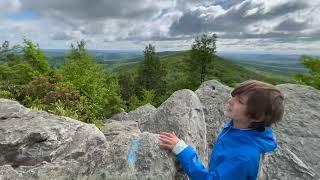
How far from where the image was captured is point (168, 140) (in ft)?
22.7

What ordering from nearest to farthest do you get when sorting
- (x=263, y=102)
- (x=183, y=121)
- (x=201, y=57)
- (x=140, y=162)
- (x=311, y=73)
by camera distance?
(x=263, y=102), (x=140, y=162), (x=183, y=121), (x=311, y=73), (x=201, y=57)

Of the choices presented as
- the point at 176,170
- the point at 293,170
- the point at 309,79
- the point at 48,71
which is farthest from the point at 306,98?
the point at 309,79

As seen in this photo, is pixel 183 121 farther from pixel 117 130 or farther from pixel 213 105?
pixel 213 105

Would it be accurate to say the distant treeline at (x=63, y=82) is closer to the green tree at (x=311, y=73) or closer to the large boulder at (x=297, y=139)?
the green tree at (x=311, y=73)

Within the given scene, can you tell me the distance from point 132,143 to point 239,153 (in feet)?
9.45

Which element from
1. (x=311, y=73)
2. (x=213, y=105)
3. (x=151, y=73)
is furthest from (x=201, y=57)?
(x=213, y=105)

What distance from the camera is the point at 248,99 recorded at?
5.03 m

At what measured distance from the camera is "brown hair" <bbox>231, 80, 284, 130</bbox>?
487cm

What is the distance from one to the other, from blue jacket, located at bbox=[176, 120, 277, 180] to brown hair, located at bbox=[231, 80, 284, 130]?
0.85 ft

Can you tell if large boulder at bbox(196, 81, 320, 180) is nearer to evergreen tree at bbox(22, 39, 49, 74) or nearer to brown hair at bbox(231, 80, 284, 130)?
brown hair at bbox(231, 80, 284, 130)

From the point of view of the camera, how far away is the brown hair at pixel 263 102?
4.87m

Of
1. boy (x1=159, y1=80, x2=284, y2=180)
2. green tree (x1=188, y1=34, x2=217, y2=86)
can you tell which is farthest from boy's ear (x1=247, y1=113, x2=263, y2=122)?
green tree (x1=188, y1=34, x2=217, y2=86)

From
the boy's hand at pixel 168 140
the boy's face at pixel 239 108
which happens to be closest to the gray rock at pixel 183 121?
the boy's hand at pixel 168 140

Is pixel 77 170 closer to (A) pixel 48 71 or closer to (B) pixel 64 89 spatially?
(B) pixel 64 89
